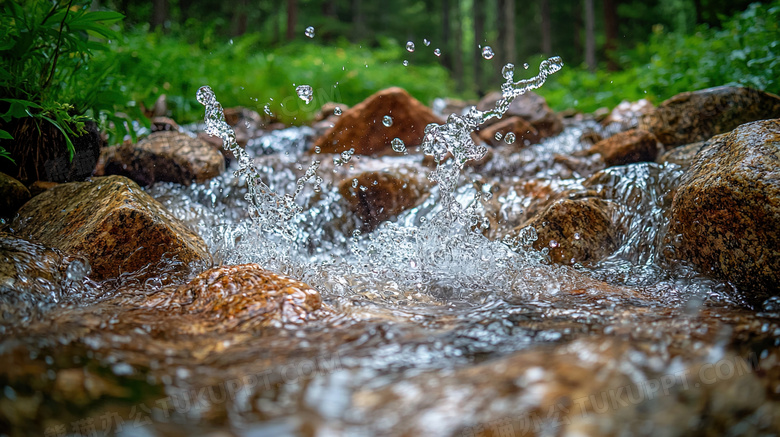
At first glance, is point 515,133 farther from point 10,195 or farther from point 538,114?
point 10,195

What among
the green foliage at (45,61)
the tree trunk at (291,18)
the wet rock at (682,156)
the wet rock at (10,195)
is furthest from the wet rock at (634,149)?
the tree trunk at (291,18)

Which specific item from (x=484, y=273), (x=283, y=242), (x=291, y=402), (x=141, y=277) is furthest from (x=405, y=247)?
(x=291, y=402)

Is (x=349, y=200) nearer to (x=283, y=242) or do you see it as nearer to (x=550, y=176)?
(x=283, y=242)

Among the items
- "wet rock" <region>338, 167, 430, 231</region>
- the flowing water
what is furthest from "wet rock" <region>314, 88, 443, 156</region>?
the flowing water

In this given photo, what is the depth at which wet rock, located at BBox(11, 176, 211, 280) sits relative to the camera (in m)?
2.66

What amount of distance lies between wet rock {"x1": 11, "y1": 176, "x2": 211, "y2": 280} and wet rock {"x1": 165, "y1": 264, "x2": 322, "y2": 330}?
0.51 meters

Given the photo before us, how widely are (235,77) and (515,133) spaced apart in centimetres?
436

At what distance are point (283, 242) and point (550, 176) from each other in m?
2.42

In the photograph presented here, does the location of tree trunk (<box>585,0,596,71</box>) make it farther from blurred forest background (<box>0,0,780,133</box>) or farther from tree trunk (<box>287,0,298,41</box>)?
tree trunk (<box>287,0,298,41</box>)

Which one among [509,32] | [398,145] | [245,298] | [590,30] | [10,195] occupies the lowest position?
[245,298]

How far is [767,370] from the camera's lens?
1497mm

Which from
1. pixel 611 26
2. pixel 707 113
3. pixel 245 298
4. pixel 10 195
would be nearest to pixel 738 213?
pixel 707 113

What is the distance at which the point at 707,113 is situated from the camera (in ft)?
13.4

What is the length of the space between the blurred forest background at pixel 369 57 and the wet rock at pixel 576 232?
2.54 m
